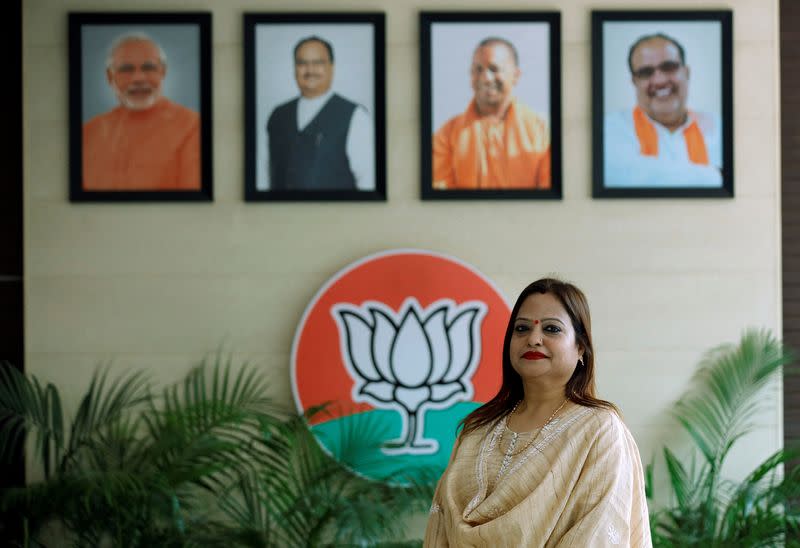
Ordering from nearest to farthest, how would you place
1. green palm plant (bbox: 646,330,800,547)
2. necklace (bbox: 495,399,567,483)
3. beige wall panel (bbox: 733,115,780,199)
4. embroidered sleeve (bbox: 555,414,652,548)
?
embroidered sleeve (bbox: 555,414,652,548) → necklace (bbox: 495,399,567,483) → green palm plant (bbox: 646,330,800,547) → beige wall panel (bbox: 733,115,780,199)

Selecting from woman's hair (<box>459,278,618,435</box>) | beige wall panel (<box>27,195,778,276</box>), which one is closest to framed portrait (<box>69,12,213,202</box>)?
beige wall panel (<box>27,195,778,276</box>)

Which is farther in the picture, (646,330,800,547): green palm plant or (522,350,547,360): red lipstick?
(646,330,800,547): green palm plant

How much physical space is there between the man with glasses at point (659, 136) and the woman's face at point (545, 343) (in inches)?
66.9

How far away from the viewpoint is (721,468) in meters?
3.94

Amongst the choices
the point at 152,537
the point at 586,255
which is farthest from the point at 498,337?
the point at 152,537

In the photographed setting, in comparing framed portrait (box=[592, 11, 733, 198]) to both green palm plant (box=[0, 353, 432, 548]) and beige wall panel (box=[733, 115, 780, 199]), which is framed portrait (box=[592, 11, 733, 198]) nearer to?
beige wall panel (box=[733, 115, 780, 199])

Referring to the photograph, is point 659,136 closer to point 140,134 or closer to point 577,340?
point 577,340

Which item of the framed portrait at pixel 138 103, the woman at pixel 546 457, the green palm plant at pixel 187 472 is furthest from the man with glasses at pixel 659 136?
the woman at pixel 546 457

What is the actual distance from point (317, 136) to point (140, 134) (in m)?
0.68

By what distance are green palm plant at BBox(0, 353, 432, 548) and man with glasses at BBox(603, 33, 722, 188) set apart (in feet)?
4.75

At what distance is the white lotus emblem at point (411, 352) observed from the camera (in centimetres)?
388

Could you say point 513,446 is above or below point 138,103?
below

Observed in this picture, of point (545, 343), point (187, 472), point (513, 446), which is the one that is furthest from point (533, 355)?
point (187, 472)

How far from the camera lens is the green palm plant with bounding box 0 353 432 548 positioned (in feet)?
11.5
